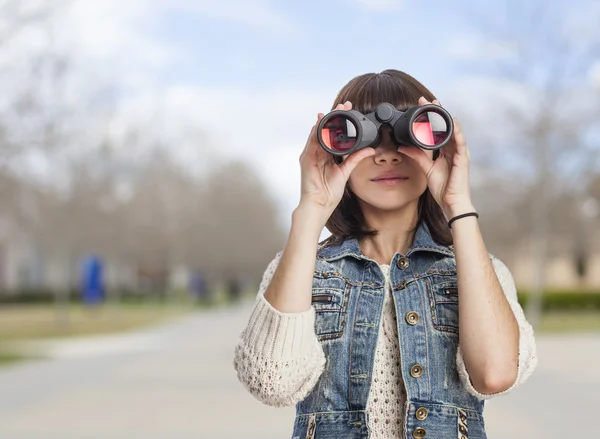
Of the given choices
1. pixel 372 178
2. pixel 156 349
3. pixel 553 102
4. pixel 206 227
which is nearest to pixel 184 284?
pixel 206 227

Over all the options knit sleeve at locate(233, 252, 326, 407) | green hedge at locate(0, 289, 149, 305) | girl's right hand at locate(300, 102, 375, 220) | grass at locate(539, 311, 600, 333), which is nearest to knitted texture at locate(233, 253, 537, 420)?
knit sleeve at locate(233, 252, 326, 407)

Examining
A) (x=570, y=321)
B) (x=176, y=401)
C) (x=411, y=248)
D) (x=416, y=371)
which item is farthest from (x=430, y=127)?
(x=570, y=321)

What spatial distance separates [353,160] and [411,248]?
26cm

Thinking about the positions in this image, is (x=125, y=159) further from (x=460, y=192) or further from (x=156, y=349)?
(x=460, y=192)

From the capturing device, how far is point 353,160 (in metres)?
2.23

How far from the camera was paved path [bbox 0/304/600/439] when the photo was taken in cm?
773

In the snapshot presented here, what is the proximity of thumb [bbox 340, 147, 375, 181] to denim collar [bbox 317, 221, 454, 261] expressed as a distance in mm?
202

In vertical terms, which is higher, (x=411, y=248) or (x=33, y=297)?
(x=33, y=297)

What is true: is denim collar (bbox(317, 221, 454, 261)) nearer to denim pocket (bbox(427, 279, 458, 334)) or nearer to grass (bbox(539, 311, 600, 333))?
denim pocket (bbox(427, 279, 458, 334))

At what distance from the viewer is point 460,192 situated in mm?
2199

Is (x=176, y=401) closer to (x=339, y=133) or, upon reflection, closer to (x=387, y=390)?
(x=387, y=390)

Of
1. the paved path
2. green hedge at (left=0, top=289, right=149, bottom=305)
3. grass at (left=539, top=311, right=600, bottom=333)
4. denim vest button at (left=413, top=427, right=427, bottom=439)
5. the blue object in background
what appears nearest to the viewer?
denim vest button at (left=413, top=427, right=427, bottom=439)

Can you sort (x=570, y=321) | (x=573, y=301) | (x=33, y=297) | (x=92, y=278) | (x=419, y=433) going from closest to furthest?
(x=419, y=433) → (x=92, y=278) → (x=570, y=321) → (x=573, y=301) → (x=33, y=297)

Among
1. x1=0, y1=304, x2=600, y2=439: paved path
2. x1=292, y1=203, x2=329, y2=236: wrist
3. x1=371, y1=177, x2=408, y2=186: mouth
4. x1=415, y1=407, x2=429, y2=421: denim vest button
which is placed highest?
x1=371, y1=177, x2=408, y2=186: mouth
